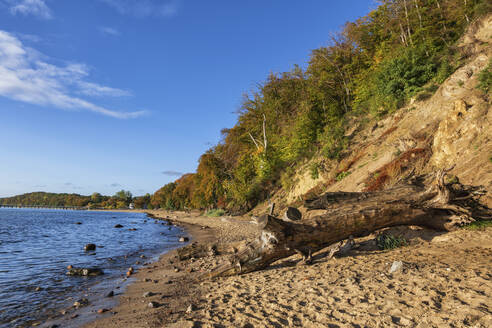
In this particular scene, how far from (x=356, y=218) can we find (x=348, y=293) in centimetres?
259

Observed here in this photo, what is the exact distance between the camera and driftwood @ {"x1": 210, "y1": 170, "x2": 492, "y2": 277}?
6.11 meters

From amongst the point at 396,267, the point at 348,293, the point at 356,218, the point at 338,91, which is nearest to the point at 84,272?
the point at 348,293

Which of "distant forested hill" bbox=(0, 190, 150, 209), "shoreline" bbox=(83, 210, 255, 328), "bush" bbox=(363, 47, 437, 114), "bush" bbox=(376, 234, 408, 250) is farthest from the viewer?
"distant forested hill" bbox=(0, 190, 150, 209)

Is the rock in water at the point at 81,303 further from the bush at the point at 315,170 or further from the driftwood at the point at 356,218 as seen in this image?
the bush at the point at 315,170

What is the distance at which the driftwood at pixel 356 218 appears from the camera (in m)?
6.11

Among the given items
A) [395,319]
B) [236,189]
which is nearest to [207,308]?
[395,319]

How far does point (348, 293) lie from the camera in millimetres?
4453

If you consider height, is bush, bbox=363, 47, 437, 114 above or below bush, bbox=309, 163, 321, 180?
above

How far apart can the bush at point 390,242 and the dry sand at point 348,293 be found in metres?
0.27

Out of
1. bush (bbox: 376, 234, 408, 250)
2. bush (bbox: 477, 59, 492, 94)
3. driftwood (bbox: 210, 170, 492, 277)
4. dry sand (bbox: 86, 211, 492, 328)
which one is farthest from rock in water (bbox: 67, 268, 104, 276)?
bush (bbox: 477, 59, 492, 94)

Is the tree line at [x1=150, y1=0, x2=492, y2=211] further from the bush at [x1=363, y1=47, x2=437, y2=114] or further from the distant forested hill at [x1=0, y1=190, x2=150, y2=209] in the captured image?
the distant forested hill at [x1=0, y1=190, x2=150, y2=209]

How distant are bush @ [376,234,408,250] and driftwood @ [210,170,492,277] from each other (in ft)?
1.66

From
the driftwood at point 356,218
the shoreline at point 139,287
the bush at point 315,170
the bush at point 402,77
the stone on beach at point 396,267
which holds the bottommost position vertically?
the shoreline at point 139,287

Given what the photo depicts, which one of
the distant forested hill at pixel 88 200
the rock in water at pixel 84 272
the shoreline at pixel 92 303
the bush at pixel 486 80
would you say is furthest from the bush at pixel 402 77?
the distant forested hill at pixel 88 200
